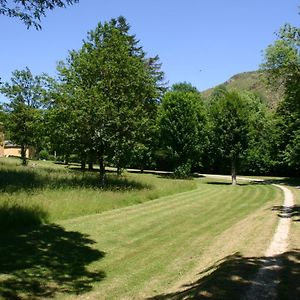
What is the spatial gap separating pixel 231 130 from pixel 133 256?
36.5 metres

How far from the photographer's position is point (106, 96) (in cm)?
2584

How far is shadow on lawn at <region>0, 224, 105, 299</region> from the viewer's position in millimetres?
8000

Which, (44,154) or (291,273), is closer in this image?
(291,273)

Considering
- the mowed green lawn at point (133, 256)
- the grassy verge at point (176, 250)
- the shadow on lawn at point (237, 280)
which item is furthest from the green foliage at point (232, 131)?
the shadow on lawn at point (237, 280)

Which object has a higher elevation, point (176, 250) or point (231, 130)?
point (231, 130)

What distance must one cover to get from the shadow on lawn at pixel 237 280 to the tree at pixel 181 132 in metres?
42.6

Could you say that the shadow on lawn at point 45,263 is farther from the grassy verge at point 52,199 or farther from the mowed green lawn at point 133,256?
the grassy verge at point 52,199

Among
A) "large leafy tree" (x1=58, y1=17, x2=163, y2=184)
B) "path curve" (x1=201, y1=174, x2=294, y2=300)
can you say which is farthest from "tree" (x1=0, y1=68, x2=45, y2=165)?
"path curve" (x1=201, y1=174, x2=294, y2=300)

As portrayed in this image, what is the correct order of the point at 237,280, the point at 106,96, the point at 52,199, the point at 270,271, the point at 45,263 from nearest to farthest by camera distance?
the point at 237,280 → the point at 270,271 → the point at 45,263 → the point at 52,199 → the point at 106,96

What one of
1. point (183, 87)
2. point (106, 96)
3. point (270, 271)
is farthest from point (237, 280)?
point (183, 87)

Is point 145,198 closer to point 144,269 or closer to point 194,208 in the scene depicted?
point 194,208

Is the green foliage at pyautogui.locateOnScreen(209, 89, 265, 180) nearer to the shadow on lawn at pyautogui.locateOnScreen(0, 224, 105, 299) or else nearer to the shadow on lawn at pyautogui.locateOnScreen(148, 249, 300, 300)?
the shadow on lawn at pyautogui.locateOnScreen(0, 224, 105, 299)

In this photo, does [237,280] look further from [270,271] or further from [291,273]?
[291,273]

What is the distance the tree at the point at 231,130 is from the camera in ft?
149
